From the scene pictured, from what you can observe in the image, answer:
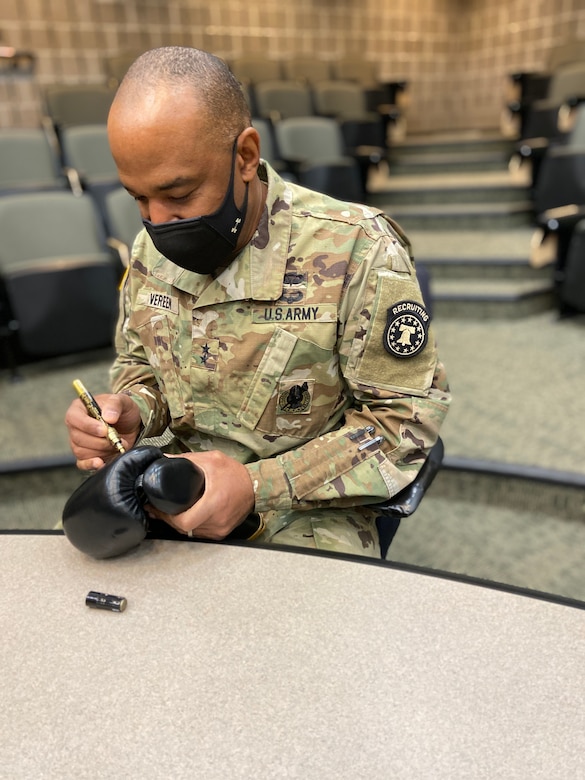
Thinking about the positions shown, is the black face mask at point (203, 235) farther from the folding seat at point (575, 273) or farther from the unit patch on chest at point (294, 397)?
the folding seat at point (575, 273)

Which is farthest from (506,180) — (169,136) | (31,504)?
(169,136)

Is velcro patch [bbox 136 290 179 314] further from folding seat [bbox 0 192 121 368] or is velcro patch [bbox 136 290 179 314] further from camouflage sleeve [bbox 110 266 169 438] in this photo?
folding seat [bbox 0 192 121 368]

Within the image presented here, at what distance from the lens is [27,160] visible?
12.0 feet

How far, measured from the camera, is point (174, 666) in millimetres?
570

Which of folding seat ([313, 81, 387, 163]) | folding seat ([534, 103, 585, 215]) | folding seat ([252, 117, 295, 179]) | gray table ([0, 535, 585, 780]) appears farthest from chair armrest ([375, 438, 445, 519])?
folding seat ([313, 81, 387, 163])

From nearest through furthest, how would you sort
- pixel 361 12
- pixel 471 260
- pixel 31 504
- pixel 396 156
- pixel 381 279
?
1. pixel 381 279
2. pixel 31 504
3. pixel 471 260
4. pixel 396 156
5. pixel 361 12

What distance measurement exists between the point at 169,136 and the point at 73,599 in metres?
0.50

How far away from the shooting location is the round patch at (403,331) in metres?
0.82

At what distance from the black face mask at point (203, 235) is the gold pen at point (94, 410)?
0.65 ft

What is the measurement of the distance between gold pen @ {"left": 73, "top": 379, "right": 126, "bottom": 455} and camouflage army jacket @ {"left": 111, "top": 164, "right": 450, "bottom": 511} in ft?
0.36

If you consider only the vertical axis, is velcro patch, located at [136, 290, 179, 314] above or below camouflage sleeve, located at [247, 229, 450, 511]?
above

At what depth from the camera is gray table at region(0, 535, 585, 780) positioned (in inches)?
19.3

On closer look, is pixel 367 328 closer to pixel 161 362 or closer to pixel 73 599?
pixel 161 362

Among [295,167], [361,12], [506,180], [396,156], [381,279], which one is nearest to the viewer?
[381,279]
